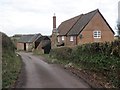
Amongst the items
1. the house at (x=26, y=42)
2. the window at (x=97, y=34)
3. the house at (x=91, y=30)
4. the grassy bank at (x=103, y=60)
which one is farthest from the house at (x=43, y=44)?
the grassy bank at (x=103, y=60)

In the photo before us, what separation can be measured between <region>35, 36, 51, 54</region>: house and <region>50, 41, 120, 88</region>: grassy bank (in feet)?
154

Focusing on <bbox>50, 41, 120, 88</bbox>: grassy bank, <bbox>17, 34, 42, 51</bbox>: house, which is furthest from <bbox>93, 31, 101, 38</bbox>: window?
<bbox>17, 34, 42, 51</bbox>: house

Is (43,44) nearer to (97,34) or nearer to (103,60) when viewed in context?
(97,34)

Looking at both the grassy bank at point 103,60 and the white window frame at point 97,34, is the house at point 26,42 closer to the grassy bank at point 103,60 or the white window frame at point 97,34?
the white window frame at point 97,34

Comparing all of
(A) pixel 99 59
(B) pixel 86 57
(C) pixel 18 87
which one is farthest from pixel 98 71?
(C) pixel 18 87

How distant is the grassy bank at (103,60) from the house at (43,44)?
154 feet

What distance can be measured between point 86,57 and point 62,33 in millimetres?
39650

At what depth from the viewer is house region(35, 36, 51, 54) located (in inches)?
3054

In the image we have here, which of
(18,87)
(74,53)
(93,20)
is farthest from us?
(93,20)

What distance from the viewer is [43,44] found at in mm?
81750

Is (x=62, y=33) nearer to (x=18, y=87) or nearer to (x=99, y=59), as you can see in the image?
(x=99, y=59)

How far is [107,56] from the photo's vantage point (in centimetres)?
2048

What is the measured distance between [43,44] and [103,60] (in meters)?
61.2

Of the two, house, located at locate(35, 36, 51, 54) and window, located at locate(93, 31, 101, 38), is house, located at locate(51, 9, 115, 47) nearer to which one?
window, located at locate(93, 31, 101, 38)
